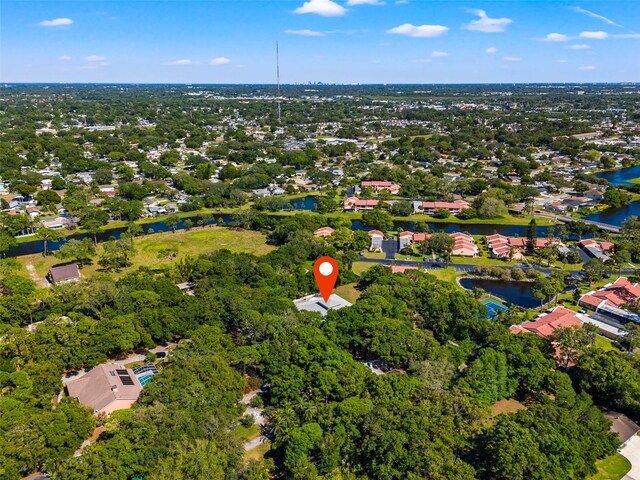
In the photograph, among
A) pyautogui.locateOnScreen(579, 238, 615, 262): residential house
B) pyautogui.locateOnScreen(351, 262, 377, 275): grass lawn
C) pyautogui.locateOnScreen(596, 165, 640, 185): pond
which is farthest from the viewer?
pyautogui.locateOnScreen(596, 165, 640, 185): pond

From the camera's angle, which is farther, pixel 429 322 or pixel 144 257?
pixel 144 257

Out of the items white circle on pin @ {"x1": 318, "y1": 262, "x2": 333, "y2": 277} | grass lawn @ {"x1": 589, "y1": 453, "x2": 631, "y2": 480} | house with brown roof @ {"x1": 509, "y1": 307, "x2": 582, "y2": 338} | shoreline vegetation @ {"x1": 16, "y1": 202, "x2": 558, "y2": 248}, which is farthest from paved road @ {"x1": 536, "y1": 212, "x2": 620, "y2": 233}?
grass lawn @ {"x1": 589, "y1": 453, "x2": 631, "y2": 480}

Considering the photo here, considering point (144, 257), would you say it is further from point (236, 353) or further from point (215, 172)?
point (215, 172)

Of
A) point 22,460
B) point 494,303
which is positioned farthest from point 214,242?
point 22,460

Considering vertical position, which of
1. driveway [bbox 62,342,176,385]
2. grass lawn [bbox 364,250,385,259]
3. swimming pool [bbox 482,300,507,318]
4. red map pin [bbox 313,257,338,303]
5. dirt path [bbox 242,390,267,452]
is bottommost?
swimming pool [bbox 482,300,507,318]

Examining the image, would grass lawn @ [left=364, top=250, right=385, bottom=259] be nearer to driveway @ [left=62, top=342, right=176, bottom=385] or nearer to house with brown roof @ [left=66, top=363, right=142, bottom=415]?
driveway @ [left=62, top=342, right=176, bottom=385]

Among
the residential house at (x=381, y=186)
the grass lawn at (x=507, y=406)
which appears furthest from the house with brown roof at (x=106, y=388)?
the residential house at (x=381, y=186)
